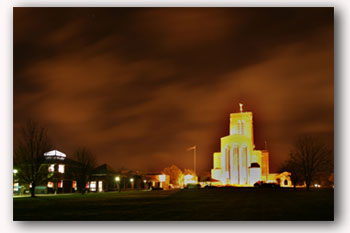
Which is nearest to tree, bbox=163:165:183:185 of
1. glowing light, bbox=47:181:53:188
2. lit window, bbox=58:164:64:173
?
lit window, bbox=58:164:64:173

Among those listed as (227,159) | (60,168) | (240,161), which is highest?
(60,168)

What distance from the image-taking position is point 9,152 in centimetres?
1333

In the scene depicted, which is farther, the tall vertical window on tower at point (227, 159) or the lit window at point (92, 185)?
the tall vertical window on tower at point (227, 159)

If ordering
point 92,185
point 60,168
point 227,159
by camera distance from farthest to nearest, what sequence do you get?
point 227,159
point 92,185
point 60,168

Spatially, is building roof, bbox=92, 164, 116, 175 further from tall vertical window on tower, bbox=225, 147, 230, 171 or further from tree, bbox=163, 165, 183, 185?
tall vertical window on tower, bbox=225, 147, 230, 171

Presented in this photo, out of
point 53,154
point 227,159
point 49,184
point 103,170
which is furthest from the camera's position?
point 227,159

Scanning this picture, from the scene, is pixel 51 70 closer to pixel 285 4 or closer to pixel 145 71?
pixel 145 71

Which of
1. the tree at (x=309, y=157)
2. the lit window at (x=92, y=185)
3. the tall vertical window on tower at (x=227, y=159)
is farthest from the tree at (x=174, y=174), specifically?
the tree at (x=309, y=157)

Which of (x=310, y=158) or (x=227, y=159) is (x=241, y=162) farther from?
(x=310, y=158)

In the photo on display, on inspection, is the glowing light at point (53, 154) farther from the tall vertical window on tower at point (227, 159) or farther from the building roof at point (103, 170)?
the tall vertical window on tower at point (227, 159)

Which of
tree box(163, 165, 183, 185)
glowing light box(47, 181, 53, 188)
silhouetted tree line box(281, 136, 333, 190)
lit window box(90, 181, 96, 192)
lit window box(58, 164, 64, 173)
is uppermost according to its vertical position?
silhouetted tree line box(281, 136, 333, 190)

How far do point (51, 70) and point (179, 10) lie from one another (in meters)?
5.01

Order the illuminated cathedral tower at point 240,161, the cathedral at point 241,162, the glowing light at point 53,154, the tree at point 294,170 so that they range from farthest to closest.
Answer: the illuminated cathedral tower at point 240,161, the cathedral at point 241,162, the tree at point 294,170, the glowing light at point 53,154

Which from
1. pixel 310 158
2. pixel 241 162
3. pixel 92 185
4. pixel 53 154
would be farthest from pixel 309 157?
pixel 241 162
